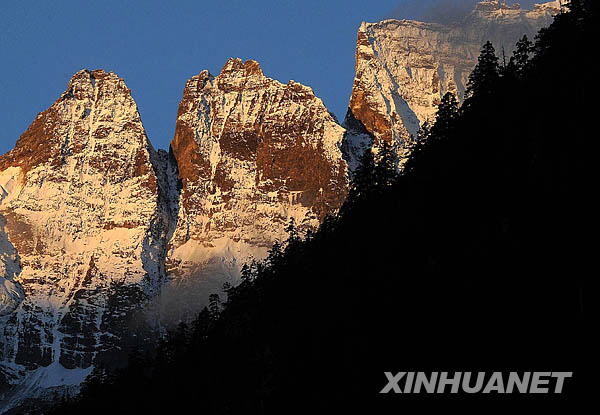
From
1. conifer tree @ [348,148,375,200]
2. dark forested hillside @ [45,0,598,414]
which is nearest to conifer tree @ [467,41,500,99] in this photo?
dark forested hillside @ [45,0,598,414]

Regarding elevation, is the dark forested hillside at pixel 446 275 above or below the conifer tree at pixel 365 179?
below

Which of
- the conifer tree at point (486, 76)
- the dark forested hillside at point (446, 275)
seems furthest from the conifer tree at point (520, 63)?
the conifer tree at point (486, 76)

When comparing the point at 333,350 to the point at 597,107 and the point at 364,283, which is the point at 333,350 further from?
the point at 597,107

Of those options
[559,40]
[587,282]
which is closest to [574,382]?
[587,282]

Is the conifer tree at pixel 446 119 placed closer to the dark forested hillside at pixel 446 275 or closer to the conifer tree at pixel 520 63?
the dark forested hillside at pixel 446 275

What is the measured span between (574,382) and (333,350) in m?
32.8

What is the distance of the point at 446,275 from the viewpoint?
82.0m

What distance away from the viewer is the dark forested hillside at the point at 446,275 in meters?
71.8

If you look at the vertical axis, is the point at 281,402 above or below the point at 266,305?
below

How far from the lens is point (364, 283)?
101m

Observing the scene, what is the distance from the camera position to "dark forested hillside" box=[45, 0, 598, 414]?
236 ft

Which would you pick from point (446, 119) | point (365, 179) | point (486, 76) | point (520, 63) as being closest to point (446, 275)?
point (486, 76)

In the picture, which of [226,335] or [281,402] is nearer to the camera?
[281,402]

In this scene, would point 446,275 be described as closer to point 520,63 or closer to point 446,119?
point 446,119
